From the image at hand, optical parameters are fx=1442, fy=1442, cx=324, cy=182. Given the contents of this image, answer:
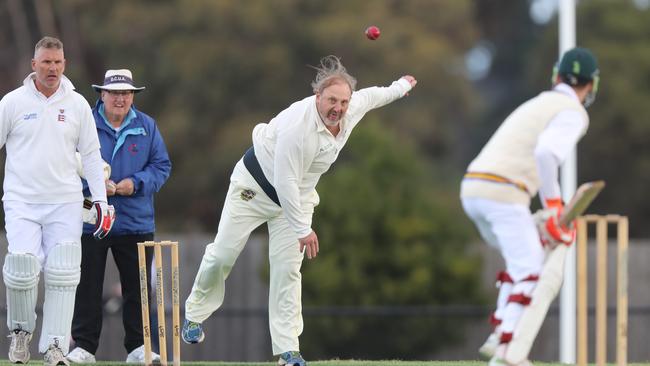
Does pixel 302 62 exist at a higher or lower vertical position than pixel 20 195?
higher

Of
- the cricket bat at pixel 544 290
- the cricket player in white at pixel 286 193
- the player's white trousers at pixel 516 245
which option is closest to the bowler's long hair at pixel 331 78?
the cricket player in white at pixel 286 193

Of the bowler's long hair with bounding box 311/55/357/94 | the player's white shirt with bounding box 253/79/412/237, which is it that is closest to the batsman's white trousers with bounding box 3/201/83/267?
the player's white shirt with bounding box 253/79/412/237

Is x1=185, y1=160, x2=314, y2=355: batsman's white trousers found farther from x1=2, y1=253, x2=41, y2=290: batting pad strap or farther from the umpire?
x1=2, y1=253, x2=41, y2=290: batting pad strap

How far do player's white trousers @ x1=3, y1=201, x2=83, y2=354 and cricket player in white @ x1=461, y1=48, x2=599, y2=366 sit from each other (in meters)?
2.25

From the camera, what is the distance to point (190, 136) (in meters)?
22.9

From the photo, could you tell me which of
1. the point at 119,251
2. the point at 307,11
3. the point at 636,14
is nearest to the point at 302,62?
the point at 307,11

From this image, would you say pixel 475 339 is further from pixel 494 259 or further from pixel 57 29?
pixel 57 29

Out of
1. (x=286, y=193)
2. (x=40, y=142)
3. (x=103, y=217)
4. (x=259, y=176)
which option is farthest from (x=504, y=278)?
(x=40, y=142)

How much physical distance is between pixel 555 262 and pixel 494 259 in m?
11.7

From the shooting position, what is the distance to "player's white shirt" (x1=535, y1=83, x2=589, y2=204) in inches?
267

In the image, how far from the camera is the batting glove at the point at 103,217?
313 inches

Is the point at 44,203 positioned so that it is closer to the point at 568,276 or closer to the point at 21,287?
the point at 21,287

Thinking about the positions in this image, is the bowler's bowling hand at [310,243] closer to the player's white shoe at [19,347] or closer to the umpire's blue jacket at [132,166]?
the umpire's blue jacket at [132,166]

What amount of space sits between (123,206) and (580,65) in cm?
298
